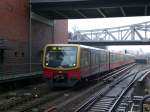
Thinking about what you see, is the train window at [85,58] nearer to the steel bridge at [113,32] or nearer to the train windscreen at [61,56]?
the train windscreen at [61,56]

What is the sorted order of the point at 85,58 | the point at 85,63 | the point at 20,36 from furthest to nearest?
→ the point at 20,36, the point at 85,58, the point at 85,63

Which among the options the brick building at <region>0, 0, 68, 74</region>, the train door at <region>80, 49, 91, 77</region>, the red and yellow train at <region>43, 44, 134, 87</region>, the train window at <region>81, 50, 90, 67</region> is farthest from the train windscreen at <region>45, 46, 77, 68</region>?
the brick building at <region>0, 0, 68, 74</region>

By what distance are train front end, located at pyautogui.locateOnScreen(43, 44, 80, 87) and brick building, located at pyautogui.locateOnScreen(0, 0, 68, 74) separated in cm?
296

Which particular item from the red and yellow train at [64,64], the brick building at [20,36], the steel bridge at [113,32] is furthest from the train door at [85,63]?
the steel bridge at [113,32]

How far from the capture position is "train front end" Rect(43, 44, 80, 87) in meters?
22.7

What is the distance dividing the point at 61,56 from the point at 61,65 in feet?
1.76

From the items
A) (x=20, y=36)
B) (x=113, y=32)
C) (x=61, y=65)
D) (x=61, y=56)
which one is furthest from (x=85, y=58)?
(x=113, y=32)

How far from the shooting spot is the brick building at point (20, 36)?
25.8m

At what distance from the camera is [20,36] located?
2914cm

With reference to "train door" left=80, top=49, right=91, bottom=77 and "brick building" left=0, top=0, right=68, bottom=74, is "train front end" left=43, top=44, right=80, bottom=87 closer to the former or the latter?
"train door" left=80, top=49, right=91, bottom=77

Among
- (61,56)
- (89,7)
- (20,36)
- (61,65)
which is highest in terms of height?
(89,7)

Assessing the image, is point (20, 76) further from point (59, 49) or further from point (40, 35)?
point (40, 35)

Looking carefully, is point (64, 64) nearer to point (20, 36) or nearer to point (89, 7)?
point (20, 36)

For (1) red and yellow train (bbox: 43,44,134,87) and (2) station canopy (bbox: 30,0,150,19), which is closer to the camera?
(1) red and yellow train (bbox: 43,44,134,87)
